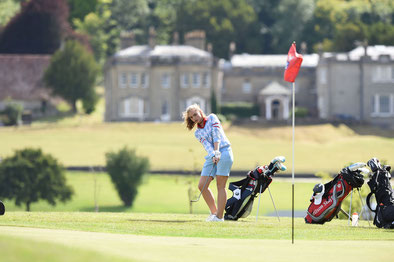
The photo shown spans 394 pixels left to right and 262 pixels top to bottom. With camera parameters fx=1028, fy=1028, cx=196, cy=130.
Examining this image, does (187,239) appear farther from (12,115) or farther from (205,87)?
(205,87)

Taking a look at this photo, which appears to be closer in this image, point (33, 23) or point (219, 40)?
point (33, 23)

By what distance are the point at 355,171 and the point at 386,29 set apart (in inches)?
3831

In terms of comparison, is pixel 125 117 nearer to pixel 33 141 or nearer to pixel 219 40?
pixel 33 141

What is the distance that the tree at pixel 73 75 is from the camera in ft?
320

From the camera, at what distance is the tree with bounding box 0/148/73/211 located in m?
58.4

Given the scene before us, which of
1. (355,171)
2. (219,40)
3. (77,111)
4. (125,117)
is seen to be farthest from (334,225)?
(219,40)

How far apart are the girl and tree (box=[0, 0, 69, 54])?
9737cm

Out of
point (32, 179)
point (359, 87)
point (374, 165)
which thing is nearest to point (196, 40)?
point (359, 87)

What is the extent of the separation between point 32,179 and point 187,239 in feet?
150

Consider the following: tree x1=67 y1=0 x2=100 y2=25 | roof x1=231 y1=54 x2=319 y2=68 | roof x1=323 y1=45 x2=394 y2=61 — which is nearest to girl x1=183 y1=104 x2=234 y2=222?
roof x1=323 y1=45 x2=394 y2=61

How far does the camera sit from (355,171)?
1838 centimetres

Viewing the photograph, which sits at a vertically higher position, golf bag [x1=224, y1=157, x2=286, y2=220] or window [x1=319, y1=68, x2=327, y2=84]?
window [x1=319, y1=68, x2=327, y2=84]

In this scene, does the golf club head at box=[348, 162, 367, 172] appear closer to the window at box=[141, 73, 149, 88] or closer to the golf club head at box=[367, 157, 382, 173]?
the golf club head at box=[367, 157, 382, 173]

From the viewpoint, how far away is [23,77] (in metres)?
106
